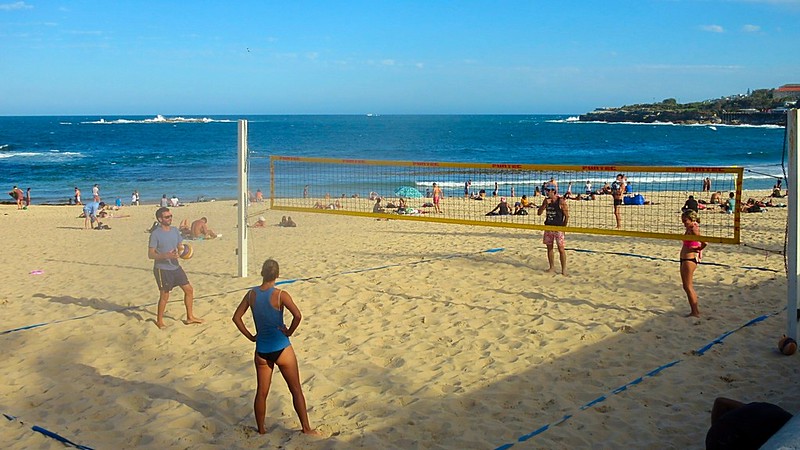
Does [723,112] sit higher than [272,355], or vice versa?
[723,112]

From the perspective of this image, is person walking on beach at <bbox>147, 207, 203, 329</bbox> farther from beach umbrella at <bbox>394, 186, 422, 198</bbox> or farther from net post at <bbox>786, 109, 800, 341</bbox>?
beach umbrella at <bbox>394, 186, 422, 198</bbox>

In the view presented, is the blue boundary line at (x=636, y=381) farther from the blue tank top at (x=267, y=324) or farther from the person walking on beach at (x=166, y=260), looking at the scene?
the person walking on beach at (x=166, y=260)

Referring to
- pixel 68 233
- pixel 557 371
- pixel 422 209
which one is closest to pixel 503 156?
pixel 422 209

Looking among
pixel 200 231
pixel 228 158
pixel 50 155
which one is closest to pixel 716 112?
pixel 228 158

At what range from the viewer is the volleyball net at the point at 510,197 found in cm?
885

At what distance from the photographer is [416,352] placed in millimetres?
6621

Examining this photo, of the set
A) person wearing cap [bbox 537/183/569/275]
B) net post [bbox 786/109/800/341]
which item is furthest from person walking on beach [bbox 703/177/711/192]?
net post [bbox 786/109/800/341]

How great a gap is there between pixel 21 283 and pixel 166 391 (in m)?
5.55

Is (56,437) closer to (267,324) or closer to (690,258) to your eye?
(267,324)

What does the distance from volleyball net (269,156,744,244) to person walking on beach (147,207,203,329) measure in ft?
8.83

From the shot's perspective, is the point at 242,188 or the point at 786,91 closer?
the point at 242,188

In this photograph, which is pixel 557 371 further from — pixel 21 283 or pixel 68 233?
pixel 68 233

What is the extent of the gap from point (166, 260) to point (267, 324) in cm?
321

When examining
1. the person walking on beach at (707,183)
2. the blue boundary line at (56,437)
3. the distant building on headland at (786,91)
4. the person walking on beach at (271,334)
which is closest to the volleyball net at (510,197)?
the person walking on beach at (707,183)
